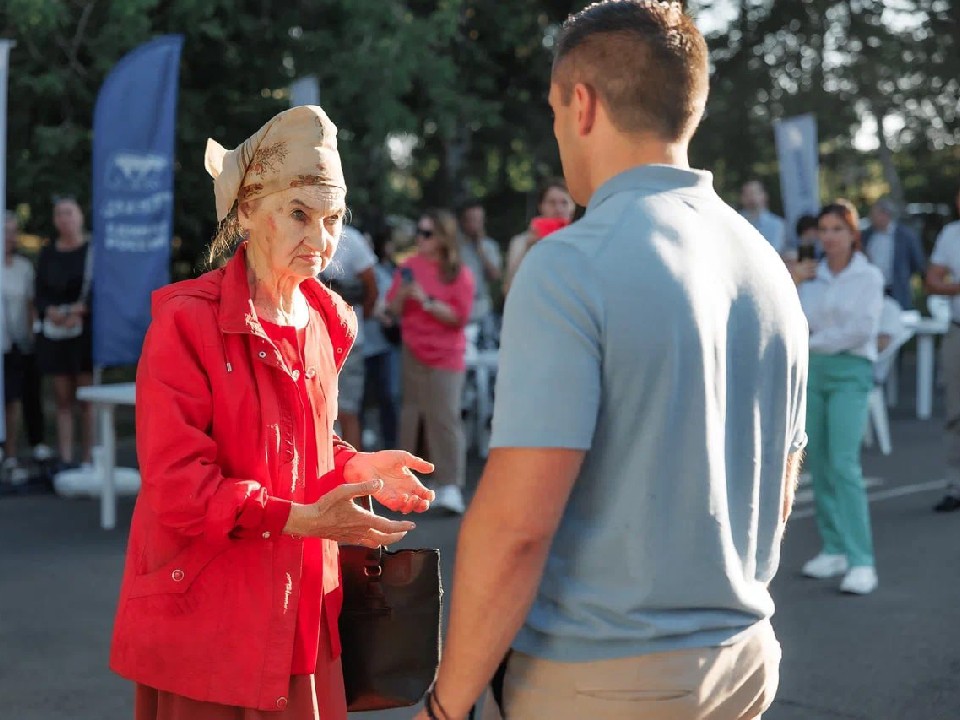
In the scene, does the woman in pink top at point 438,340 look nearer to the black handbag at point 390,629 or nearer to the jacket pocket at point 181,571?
the black handbag at point 390,629

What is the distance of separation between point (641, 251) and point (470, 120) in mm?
16759

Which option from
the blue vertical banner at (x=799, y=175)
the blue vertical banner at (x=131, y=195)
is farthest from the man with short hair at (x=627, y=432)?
the blue vertical banner at (x=799, y=175)

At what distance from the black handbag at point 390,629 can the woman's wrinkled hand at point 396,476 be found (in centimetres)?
11

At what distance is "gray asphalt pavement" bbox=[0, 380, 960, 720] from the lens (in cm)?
552

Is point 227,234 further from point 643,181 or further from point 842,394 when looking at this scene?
point 842,394

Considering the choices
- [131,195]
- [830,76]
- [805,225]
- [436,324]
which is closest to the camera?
[436,324]

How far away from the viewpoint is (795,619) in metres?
6.79

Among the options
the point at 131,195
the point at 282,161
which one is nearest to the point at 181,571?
the point at 282,161

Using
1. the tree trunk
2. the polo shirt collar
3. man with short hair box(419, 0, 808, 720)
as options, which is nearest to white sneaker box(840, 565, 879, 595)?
man with short hair box(419, 0, 808, 720)

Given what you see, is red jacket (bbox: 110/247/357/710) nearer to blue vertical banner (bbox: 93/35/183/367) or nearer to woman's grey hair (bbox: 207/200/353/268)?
woman's grey hair (bbox: 207/200/353/268)

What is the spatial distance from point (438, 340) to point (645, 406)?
751cm

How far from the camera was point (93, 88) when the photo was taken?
15.0m

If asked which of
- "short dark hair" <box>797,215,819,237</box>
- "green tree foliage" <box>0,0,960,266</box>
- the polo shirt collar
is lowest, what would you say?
"short dark hair" <box>797,215,819,237</box>

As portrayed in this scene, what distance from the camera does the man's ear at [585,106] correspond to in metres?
2.11
